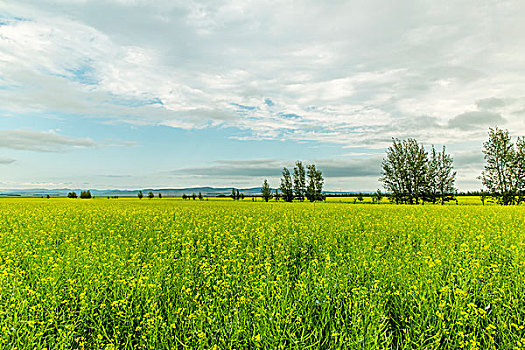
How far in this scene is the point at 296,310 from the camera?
17.4 feet

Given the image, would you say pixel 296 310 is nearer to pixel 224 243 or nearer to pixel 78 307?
pixel 78 307

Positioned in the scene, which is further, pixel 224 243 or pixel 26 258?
pixel 224 243

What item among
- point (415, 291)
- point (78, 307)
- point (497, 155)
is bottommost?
point (78, 307)

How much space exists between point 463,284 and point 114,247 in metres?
9.08

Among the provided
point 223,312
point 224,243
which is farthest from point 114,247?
point 223,312

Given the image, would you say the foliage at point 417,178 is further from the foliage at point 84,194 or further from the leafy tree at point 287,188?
the foliage at point 84,194

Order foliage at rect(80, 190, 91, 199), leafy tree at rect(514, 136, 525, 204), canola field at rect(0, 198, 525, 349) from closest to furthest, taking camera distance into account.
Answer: canola field at rect(0, 198, 525, 349) → leafy tree at rect(514, 136, 525, 204) → foliage at rect(80, 190, 91, 199)

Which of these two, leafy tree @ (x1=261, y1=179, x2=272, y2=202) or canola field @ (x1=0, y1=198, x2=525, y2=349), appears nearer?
canola field @ (x1=0, y1=198, x2=525, y2=349)

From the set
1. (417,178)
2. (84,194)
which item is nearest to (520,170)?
(417,178)

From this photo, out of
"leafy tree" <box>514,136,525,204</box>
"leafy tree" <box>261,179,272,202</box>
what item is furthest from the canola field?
"leafy tree" <box>261,179,272,202</box>

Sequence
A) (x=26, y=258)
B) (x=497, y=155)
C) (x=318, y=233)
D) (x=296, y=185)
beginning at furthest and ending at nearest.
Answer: (x=296, y=185), (x=497, y=155), (x=318, y=233), (x=26, y=258)

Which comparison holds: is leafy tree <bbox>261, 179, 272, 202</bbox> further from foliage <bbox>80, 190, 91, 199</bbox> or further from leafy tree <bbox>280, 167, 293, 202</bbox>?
foliage <bbox>80, 190, 91, 199</bbox>

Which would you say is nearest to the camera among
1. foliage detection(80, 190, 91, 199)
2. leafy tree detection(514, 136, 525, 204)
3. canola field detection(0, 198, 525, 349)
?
canola field detection(0, 198, 525, 349)

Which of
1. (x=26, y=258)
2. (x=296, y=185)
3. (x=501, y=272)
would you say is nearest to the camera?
(x=501, y=272)
